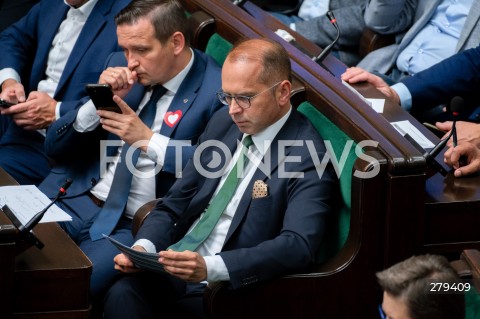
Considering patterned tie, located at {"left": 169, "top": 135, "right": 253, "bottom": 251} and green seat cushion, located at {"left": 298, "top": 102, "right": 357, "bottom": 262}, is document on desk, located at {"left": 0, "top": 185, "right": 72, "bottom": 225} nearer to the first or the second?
patterned tie, located at {"left": 169, "top": 135, "right": 253, "bottom": 251}

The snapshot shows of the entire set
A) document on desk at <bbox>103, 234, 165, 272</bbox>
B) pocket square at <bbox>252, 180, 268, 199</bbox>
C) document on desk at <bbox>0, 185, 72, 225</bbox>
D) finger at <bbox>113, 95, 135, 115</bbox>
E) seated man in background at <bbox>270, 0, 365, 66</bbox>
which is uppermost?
pocket square at <bbox>252, 180, 268, 199</bbox>

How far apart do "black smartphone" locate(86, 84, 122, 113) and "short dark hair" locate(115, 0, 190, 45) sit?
0.22 m

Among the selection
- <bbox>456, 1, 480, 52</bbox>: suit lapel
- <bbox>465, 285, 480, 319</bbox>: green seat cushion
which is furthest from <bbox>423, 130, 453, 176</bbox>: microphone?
<bbox>456, 1, 480, 52</bbox>: suit lapel

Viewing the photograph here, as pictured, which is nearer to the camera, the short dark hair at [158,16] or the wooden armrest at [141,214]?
the wooden armrest at [141,214]

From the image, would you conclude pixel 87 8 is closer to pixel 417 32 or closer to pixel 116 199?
pixel 116 199

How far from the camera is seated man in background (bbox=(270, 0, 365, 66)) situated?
3.37 m

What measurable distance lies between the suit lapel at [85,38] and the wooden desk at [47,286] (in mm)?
988

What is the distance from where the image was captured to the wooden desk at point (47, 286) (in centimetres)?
191

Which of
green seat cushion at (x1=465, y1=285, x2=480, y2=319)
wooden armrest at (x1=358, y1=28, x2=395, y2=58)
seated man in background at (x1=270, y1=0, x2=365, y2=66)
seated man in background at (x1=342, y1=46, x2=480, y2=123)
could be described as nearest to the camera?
green seat cushion at (x1=465, y1=285, x2=480, y2=319)

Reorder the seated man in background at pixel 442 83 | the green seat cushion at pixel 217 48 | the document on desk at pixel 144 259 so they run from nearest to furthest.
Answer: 1. the document on desk at pixel 144 259
2. the green seat cushion at pixel 217 48
3. the seated man in background at pixel 442 83

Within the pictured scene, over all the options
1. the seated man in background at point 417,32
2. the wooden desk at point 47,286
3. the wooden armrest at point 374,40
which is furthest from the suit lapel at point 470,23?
the wooden desk at point 47,286

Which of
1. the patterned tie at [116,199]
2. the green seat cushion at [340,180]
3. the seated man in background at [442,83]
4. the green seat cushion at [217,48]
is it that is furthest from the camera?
the seated man in background at [442,83]

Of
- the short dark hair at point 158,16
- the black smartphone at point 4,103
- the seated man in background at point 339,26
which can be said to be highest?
the short dark hair at point 158,16

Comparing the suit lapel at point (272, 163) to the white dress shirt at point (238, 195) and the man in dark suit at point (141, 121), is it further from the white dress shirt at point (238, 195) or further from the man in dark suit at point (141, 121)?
the man in dark suit at point (141, 121)
